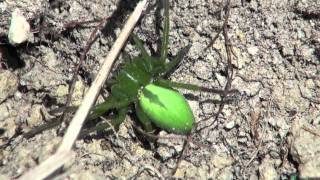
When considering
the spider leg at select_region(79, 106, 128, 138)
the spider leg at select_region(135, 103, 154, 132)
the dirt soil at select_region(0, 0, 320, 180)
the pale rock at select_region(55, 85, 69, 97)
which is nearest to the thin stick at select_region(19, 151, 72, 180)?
the dirt soil at select_region(0, 0, 320, 180)

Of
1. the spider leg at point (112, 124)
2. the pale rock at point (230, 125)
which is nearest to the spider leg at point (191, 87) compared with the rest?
the pale rock at point (230, 125)

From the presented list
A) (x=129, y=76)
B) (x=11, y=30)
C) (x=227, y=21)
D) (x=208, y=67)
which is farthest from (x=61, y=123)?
(x=227, y=21)

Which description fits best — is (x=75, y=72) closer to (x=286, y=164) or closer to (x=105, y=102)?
(x=105, y=102)

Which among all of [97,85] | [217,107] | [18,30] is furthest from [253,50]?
[18,30]

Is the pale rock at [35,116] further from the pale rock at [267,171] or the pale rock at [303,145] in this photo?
the pale rock at [303,145]

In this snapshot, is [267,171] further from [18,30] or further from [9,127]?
[18,30]
